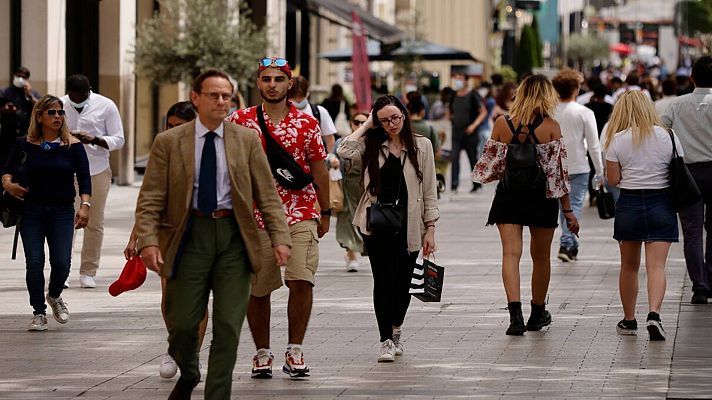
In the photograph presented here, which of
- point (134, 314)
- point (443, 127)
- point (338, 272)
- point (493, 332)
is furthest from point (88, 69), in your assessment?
point (493, 332)

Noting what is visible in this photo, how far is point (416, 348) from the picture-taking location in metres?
10.1

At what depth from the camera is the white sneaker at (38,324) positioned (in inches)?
425

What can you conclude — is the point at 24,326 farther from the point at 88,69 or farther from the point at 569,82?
the point at 88,69

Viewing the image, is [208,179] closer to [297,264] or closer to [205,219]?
[205,219]

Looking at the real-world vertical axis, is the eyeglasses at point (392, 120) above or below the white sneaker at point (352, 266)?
above

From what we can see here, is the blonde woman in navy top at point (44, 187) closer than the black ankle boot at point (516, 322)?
No

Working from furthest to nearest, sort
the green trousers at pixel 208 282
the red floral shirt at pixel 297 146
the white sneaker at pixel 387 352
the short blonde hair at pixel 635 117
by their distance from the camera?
the short blonde hair at pixel 635 117 → the white sneaker at pixel 387 352 → the red floral shirt at pixel 297 146 → the green trousers at pixel 208 282

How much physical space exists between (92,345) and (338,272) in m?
4.61

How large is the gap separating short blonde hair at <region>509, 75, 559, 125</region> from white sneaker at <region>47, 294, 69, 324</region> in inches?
131

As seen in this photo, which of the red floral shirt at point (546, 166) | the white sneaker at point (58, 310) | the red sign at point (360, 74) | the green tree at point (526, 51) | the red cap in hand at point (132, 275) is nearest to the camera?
the red cap in hand at point (132, 275)

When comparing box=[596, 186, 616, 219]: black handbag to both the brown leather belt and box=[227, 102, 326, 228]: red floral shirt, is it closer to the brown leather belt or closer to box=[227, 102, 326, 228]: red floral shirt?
box=[227, 102, 326, 228]: red floral shirt

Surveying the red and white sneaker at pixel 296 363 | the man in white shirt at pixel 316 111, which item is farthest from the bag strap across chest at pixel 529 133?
the man in white shirt at pixel 316 111

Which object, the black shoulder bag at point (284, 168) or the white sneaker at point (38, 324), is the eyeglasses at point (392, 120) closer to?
the black shoulder bag at point (284, 168)

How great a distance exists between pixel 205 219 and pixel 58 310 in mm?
4028
